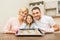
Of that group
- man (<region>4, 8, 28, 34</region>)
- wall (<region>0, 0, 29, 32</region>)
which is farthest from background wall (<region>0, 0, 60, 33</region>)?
man (<region>4, 8, 28, 34</region>)

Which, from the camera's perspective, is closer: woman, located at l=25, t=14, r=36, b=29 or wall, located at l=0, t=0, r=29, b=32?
woman, located at l=25, t=14, r=36, b=29

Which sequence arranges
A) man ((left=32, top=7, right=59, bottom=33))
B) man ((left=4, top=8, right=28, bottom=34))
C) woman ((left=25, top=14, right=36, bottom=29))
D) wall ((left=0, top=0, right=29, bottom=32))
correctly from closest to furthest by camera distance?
woman ((left=25, top=14, right=36, bottom=29))
man ((left=4, top=8, right=28, bottom=34))
man ((left=32, top=7, right=59, bottom=33))
wall ((left=0, top=0, right=29, bottom=32))

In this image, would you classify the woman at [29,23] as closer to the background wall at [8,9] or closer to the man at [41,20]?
the man at [41,20]

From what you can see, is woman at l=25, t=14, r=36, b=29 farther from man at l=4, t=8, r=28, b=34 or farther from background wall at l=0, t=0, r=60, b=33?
background wall at l=0, t=0, r=60, b=33

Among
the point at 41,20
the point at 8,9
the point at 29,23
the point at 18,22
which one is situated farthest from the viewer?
the point at 8,9

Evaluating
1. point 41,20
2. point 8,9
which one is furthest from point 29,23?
point 8,9

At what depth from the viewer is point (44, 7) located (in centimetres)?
324

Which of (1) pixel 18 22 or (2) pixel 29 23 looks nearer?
(2) pixel 29 23

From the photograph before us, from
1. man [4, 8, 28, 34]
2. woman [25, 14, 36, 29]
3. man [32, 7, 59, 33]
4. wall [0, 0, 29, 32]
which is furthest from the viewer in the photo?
wall [0, 0, 29, 32]

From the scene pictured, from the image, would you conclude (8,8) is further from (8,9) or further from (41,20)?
(41,20)

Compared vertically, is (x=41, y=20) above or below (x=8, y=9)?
below

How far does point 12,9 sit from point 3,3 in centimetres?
26

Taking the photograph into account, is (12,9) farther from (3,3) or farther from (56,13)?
(56,13)

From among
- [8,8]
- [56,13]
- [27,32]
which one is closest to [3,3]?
[8,8]
